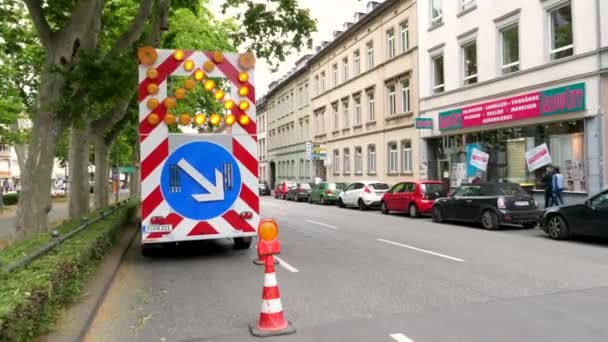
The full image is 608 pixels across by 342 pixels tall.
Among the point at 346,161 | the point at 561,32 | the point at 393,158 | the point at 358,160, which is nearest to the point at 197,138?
the point at 561,32

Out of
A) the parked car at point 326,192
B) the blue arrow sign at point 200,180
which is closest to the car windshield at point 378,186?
the parked car at point 326,192

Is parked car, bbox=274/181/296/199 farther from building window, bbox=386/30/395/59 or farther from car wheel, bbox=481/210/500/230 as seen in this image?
car wheel, bbox=481/210/500/230

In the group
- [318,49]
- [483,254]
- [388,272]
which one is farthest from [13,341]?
[318,49]

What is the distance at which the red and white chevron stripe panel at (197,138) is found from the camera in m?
8.91

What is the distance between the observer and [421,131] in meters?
26.5

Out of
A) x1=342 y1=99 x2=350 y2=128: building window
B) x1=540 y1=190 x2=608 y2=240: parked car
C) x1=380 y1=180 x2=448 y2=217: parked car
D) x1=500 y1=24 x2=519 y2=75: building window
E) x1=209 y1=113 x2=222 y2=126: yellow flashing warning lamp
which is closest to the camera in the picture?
x1=209 y1=113 x2=222 y2=126: yellow flashing warning lamp

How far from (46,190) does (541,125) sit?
1635 cm

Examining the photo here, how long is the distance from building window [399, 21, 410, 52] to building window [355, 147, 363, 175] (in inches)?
321

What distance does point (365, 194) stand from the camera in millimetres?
24734

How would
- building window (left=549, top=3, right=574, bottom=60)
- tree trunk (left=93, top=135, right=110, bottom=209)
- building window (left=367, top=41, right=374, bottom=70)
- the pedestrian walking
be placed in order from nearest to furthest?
the pedestrian walking, building window (left=549, top=3, right=574, bottom=60), tree trunk (left=93, top=135, right=110, bottom=209), building window (left=367, top=41, right=374, bottom=70)

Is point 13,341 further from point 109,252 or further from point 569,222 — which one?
point 569,222

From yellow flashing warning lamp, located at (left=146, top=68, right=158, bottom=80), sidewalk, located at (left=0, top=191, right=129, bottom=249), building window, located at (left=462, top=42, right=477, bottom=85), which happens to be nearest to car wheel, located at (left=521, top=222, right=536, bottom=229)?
building window, located at (left=462, top=42, right=477, bottom=85)

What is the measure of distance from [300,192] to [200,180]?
85.8ft

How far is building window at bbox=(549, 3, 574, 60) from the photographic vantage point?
710 inches
